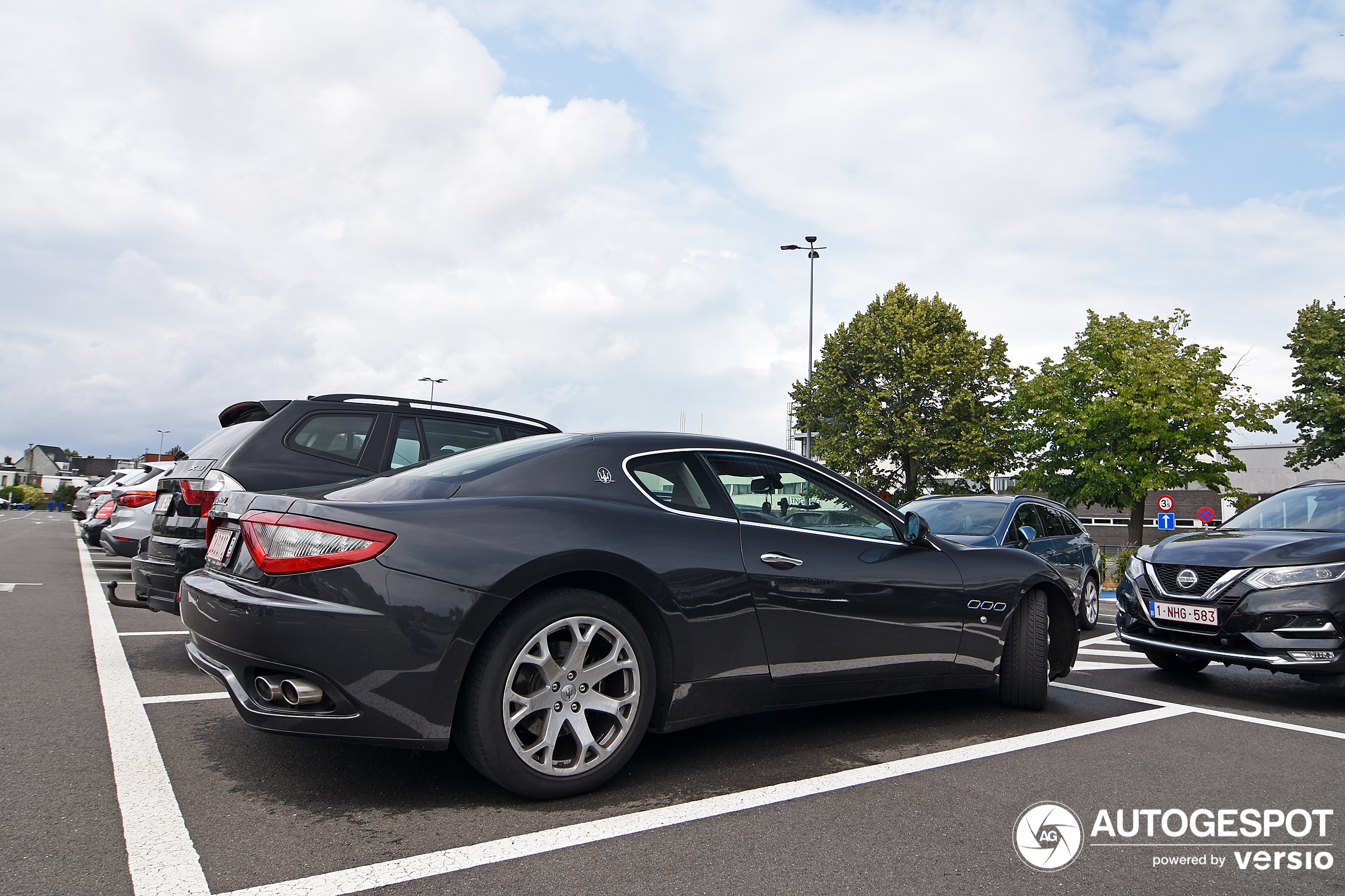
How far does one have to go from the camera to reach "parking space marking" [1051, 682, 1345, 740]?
4.94 m

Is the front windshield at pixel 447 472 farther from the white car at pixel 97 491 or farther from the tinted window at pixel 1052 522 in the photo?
the white car at pixel 97 491

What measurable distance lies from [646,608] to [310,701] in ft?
4.04

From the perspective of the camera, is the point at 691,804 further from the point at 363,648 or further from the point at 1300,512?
the point at 1300,512

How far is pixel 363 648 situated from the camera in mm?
2957

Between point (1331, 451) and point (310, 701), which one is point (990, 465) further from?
point (310, 701)

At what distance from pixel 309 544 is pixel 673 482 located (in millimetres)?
1470

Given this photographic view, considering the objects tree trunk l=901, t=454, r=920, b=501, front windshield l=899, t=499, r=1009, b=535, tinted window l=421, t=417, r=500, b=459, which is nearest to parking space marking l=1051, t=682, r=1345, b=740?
front windshield l=899, t=499, r=1009, b=535

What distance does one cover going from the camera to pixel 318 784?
3.33 m

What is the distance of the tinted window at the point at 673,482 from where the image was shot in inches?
147

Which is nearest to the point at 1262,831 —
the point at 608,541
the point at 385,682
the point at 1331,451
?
the point at 608,541

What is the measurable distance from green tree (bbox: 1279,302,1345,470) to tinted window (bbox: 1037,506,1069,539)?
29904 mm

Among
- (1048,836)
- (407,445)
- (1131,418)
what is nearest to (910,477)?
(1131,418)

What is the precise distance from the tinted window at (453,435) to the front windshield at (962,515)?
4270mm

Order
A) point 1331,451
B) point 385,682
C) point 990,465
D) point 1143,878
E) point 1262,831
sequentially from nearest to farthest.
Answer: point 1143,878 → point 385,682 → point 1262,831 → point 1331,451 → point 990,465
